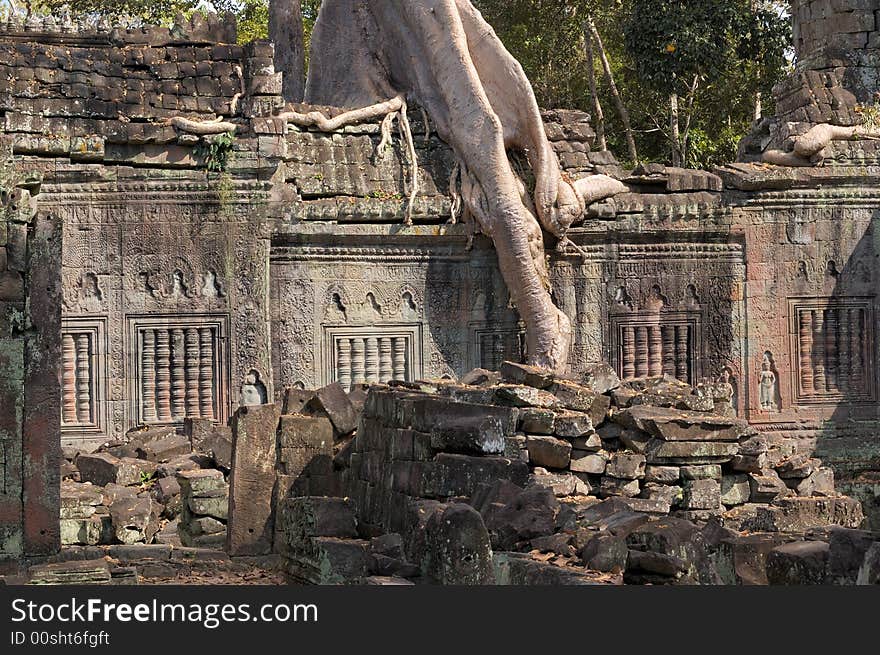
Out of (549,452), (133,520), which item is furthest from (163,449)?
(549,452)

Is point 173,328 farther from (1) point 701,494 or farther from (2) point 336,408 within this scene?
(1) point 701,494

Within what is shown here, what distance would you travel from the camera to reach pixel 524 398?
11453 millimetres

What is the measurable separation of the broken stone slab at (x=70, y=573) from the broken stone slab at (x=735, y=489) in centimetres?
444

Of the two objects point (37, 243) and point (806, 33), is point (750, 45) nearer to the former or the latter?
point (806, 33)

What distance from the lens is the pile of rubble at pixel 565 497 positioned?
7.43 meters

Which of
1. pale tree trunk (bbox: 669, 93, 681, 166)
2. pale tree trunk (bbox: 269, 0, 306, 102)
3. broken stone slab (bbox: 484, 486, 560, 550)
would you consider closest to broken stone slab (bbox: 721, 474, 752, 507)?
broken stone slab (bbox: 484, 486, 560, 550)

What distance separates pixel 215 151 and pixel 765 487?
5.85m

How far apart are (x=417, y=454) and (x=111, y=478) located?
3565 millimetres

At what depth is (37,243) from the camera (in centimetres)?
962

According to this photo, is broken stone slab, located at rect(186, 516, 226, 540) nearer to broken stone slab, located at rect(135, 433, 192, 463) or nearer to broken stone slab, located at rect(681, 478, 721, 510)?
broken stone slab, located at rect(135, 433, 192, 463)

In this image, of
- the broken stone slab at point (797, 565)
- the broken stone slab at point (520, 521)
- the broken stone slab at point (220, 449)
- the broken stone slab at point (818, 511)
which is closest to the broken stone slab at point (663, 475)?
the broken stone slab at point (818, 511)

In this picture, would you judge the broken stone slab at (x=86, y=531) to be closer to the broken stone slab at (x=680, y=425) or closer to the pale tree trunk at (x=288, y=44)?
the broken stone slab at (x=680, y=425)


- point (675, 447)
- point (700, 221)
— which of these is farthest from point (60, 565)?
point (700, 221)

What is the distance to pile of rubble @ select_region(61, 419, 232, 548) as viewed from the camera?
11.6 m
